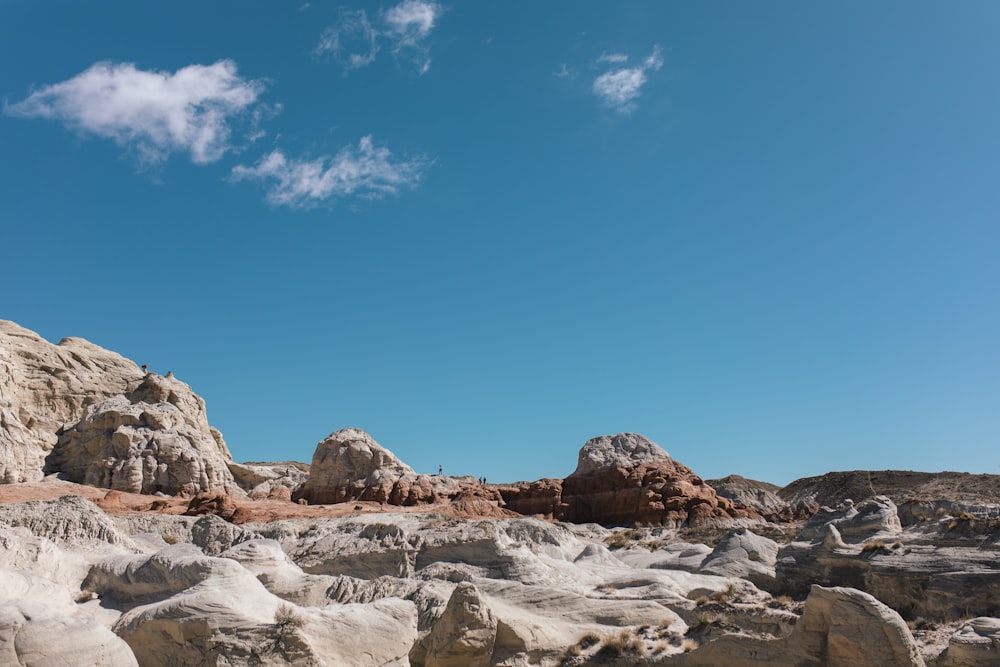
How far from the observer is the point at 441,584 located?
55.6 ft

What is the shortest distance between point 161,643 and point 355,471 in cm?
3682

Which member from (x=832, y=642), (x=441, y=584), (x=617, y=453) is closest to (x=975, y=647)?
(x=832, y=642)

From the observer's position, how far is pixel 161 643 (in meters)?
10.5

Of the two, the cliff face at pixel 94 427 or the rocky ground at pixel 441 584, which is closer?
the rocky ground at pixel 441 584

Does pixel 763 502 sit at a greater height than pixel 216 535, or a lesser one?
greater

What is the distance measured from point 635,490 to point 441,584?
3007cm

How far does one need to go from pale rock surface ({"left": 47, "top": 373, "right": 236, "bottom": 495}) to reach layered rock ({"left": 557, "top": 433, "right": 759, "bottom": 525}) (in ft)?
71.0

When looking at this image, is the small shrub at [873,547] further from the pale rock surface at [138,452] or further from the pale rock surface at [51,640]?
the pale rock surface at [138,452]

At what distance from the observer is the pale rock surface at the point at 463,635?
13.0 meters

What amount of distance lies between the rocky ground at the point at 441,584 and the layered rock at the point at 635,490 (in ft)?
3.83

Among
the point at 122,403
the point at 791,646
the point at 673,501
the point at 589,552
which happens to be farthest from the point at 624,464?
the point at 791,646

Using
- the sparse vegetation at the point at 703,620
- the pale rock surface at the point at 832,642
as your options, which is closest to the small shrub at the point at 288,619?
the pale rock surface at the point at 832,642

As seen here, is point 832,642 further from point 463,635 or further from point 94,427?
point 94,427

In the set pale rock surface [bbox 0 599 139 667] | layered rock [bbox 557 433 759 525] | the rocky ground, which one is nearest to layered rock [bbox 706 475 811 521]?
layered rock [bbox 557 433 759 525]
